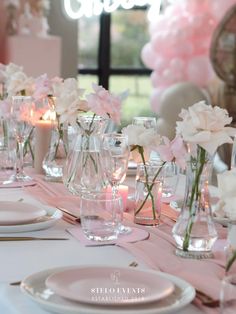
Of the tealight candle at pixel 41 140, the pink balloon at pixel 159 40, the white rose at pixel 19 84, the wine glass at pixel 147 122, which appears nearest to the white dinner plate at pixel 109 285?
the wine glass at pixel 147 122

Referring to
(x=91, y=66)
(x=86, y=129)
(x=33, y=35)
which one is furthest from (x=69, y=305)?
(x=91, y=66)

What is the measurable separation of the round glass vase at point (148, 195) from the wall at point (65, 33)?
5.84 m

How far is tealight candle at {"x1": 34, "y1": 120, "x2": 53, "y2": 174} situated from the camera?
277 centimetres

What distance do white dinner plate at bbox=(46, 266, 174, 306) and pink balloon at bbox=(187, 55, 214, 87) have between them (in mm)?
5751

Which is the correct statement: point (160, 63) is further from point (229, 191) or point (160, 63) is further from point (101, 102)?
point (229, 191)

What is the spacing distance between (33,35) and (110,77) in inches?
70.1

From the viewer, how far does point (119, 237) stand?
1813mm

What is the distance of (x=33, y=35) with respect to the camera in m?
7.15

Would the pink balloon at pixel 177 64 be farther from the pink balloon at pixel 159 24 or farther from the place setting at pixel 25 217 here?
the place setting at pixel 25 217

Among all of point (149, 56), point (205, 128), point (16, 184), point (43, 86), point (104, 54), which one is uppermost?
point (104, 54)

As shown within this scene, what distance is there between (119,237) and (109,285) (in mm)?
441

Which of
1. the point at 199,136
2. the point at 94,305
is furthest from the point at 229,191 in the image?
the point at 94,305

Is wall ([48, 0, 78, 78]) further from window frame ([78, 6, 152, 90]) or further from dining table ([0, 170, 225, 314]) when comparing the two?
dining table ([0, 170, 225, 314])

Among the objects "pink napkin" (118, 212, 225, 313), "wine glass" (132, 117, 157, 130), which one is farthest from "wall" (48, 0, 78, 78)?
"pink napkin" (118, 212, 225, 313)
